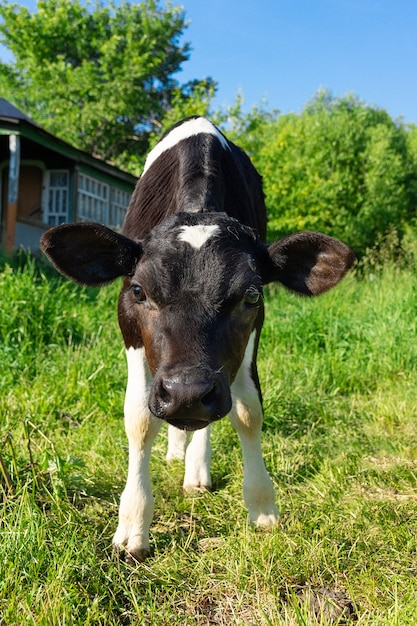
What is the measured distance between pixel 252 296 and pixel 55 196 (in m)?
15.0

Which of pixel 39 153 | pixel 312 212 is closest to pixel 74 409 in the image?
pixel 39 153

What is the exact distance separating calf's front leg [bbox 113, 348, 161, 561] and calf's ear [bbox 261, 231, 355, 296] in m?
0.71

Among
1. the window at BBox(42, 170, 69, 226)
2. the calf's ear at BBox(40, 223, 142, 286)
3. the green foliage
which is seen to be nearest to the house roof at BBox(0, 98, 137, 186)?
the window at BBox(42, 170, 69, 226)

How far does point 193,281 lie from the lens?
2381 mm

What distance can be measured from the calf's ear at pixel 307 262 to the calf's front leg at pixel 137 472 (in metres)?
0.71

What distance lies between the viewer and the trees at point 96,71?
2914 cm

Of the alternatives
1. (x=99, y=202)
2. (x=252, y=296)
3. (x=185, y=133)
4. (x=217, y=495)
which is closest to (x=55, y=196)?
(x=99, y=202)

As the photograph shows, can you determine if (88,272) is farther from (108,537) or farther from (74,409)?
(74,409)

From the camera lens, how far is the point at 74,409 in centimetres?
446

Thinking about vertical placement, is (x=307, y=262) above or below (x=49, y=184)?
below

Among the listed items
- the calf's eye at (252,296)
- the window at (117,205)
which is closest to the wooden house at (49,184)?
the window at (117,205)

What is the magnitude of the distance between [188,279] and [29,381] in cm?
290

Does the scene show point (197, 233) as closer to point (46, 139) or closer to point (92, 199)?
point (46, 139)

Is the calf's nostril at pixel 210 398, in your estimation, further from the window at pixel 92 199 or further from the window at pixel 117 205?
the window at pixel 117 205
